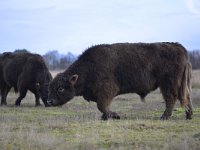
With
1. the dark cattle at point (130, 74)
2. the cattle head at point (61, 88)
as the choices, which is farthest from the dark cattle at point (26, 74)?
the dark cattle at point (130, 74)

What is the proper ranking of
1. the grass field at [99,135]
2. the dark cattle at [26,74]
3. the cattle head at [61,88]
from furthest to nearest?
Answer: the dark cattle at [26,74] → the cattle head at [61,88] → the grass field at [99,135]

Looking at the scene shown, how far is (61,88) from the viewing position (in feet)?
59.7

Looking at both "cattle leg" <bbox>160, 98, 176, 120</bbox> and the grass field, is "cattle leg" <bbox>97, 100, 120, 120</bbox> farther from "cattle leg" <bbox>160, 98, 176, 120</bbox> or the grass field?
"cattle leg" <bbox>160, 98, 176, 120</bbox>

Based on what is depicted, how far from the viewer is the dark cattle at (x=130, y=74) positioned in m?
18.2

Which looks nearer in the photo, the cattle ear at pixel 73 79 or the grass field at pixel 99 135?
the grass field at pixel 99 135

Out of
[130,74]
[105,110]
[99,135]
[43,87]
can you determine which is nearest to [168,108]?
[130,74]

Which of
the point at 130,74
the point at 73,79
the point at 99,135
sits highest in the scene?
the point at 130,74

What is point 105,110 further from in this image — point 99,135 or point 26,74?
point 26,74

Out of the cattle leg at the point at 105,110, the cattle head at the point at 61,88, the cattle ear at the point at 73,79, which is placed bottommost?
the cattle leg at the point at 105,110

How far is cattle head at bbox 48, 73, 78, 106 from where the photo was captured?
18.1 m

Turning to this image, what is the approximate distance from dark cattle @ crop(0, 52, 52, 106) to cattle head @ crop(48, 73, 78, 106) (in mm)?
7084

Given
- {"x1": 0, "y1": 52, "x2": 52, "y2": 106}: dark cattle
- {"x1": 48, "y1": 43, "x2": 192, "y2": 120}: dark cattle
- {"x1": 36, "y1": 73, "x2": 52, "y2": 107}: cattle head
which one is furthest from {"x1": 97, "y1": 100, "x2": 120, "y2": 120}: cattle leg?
{"x1": 36, "y1": 73, "x2": 52, "y2": 107}: cattle head

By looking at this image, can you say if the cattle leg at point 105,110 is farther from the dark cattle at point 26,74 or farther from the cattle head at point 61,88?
the dark cattle at point 26,74

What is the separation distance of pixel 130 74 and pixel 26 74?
30.9 feet
